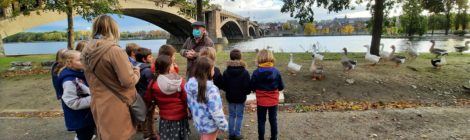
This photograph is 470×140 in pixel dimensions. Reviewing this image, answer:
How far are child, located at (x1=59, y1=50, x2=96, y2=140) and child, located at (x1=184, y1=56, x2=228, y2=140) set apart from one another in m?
1.09

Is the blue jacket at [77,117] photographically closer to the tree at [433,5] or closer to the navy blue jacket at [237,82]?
the navy blue jacket at [237,82]

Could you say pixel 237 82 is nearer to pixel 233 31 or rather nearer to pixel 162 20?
pixel 162 20

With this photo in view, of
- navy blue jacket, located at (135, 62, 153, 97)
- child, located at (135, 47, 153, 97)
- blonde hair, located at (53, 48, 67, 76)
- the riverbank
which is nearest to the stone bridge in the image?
the riverbank

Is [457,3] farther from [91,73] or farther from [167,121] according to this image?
[91,73]

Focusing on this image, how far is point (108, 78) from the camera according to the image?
122 inches

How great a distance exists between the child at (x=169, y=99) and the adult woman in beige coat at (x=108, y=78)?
516mm

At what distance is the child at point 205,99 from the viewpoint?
363 centimetres

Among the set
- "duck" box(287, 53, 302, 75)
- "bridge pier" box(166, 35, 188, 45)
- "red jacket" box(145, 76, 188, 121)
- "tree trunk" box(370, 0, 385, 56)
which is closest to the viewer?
"red jacket" box(145, 76, 188, 121)

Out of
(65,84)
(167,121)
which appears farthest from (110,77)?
(167,121)

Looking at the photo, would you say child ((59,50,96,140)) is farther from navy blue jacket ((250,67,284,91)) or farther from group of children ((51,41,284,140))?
navy blue jacket ((250,67,284,91))

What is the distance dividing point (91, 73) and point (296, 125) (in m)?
3.69

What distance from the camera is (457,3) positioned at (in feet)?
41.2

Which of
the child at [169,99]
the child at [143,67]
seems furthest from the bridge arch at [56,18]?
the child at [169,99]

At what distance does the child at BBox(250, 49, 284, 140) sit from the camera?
4.66 m
